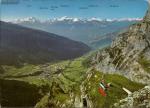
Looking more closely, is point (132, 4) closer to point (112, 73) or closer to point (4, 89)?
point (112, 73)

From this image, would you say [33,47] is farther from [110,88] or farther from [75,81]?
[110,88]

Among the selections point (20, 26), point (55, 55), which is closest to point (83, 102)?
point (55, 55)

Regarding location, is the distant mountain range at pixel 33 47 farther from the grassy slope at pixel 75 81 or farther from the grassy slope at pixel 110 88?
the grassy slope at pixel 110 88

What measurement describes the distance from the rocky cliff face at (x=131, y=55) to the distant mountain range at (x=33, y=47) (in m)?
1.43

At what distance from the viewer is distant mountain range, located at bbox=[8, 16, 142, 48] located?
31.6m

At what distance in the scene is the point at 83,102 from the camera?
1213 inches

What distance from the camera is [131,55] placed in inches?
1213

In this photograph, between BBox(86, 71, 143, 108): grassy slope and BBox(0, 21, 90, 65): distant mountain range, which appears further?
BBox(0, 21, 90, 65): distant mountain range

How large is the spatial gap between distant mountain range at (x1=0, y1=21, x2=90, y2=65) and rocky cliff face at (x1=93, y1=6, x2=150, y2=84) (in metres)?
1.43

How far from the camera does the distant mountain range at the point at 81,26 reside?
1246 inches

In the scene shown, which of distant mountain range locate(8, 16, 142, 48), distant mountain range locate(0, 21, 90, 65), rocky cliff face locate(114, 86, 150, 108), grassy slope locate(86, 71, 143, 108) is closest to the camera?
rocky cliff face locate(114, 86, 150, 108)

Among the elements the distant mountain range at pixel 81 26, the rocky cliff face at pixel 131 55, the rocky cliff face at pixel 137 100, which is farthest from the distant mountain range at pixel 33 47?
the rocky cliff face at pixel 137 100

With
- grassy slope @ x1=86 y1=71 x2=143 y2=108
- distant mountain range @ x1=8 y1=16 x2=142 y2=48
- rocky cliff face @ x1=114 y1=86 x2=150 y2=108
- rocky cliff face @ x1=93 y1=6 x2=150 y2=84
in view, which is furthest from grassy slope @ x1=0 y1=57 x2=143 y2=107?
distant mountain range @ x1=8 y1=16 x2=142 y2=48

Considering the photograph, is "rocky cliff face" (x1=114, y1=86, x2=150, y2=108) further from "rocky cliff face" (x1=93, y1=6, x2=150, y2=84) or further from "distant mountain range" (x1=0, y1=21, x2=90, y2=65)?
"distant mountain range" (x1=0, y1=21, x2=90, y2=65)
